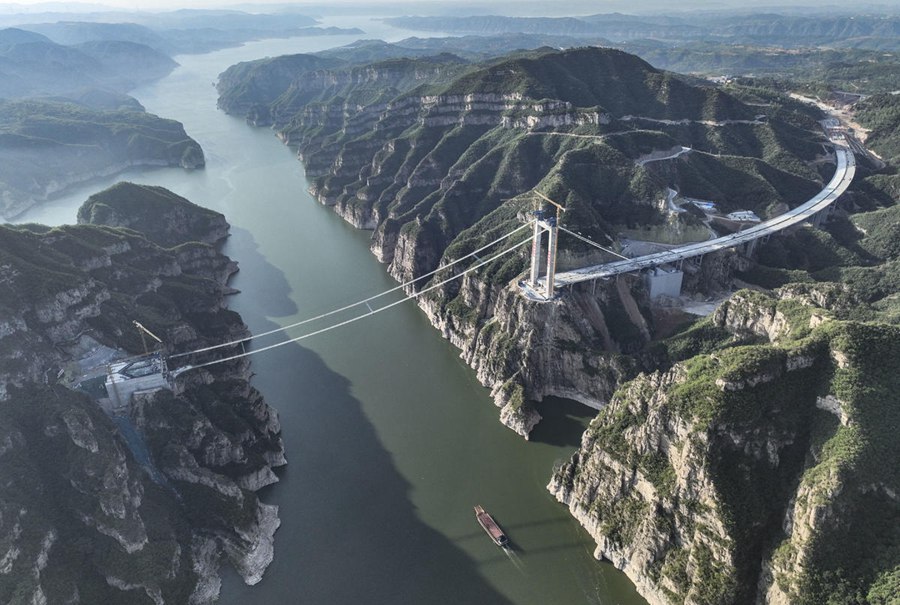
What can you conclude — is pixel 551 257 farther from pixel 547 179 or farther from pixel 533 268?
pixel 547 179

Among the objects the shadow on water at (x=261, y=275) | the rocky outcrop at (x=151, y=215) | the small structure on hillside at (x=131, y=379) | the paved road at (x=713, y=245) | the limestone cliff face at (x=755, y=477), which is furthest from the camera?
the rocky outcrop at (x=151, y=215)

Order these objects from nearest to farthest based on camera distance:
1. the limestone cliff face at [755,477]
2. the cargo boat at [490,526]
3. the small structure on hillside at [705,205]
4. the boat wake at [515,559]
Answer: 1. the limestone cliff face at [755,477]
2. the boat wake at [515,559]
3. the cargo boat at [490,526]
4. the small structure on hillside at [705,205]

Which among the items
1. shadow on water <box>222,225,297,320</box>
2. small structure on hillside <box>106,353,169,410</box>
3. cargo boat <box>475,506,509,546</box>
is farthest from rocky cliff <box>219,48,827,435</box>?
small structure on hillside <box>106,353,169,410</box>

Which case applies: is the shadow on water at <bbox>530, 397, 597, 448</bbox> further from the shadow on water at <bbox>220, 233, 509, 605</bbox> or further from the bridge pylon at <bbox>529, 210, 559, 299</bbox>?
the shadow on water at <bbox>220, 233, 509, 605</bbox>

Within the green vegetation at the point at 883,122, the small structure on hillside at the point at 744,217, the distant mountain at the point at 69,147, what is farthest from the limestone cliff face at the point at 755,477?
the distant mountain at the point at 69,147

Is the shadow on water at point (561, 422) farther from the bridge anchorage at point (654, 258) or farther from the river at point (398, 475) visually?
the bridge anchorage at point (654, 258)

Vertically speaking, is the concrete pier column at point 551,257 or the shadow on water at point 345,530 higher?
the concrete pier column at point 551,257

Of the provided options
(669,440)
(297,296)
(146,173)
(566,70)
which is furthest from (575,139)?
(146,173)
